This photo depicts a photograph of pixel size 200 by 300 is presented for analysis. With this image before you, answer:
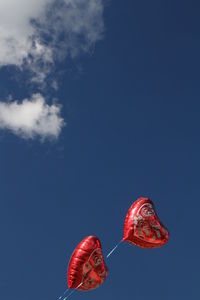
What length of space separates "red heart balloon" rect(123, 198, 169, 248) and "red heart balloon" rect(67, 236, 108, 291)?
1836mm

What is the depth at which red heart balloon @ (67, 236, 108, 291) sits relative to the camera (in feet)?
57.4

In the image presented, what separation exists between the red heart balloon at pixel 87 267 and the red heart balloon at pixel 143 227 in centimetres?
184

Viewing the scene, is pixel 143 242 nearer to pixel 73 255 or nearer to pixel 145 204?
pixel 145 204

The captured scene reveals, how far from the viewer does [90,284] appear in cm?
1784

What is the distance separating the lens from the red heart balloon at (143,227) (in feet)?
63.8

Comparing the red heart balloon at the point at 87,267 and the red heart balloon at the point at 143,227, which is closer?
the red heart balloon at the point at 87,267

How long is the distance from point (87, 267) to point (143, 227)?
349 cm

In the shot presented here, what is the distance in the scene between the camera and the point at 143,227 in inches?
771

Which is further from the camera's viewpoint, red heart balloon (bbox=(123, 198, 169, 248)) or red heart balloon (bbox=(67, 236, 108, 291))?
red heart balloon (bbox=(123, 198, 169, 248))

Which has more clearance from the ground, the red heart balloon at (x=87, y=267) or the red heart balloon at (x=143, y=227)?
the red heart balloon at (x=143, y=227)

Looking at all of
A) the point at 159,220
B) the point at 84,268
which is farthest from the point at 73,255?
the point at 159,220

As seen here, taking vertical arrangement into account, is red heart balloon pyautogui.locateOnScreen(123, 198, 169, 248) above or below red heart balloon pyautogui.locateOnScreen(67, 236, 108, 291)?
above

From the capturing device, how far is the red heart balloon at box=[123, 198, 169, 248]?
19.5 meters

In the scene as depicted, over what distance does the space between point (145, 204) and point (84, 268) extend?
4.61 meters
